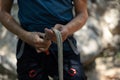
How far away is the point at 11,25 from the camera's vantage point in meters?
2.07

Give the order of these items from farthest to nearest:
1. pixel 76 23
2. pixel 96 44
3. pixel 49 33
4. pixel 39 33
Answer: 1. pixel 96 44
2. pixel 76 23
3. pixel 39 33
4. pixel 49 33

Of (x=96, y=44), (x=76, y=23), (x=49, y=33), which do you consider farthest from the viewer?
(x=96, y=44)

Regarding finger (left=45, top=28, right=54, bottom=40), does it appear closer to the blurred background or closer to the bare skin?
the bare skin

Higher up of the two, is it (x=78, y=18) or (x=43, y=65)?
(x=78, y=18)

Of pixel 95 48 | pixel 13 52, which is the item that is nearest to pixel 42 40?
pixel 13 52

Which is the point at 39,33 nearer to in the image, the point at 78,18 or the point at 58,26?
the point at 58,26

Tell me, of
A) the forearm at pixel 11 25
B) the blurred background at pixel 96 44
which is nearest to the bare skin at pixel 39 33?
the forearm at pixel 11 25

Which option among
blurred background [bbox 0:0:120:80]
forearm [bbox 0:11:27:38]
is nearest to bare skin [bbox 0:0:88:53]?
forearm [bbox 0:11:27:38]

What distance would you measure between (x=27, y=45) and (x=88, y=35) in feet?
8.71

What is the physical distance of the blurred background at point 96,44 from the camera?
4.12 meters

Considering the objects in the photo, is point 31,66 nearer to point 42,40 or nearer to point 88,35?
point 42,40

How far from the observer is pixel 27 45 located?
2.11 meters

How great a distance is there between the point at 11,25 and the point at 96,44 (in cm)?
270

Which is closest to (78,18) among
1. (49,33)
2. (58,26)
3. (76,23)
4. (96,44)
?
(76,23)
